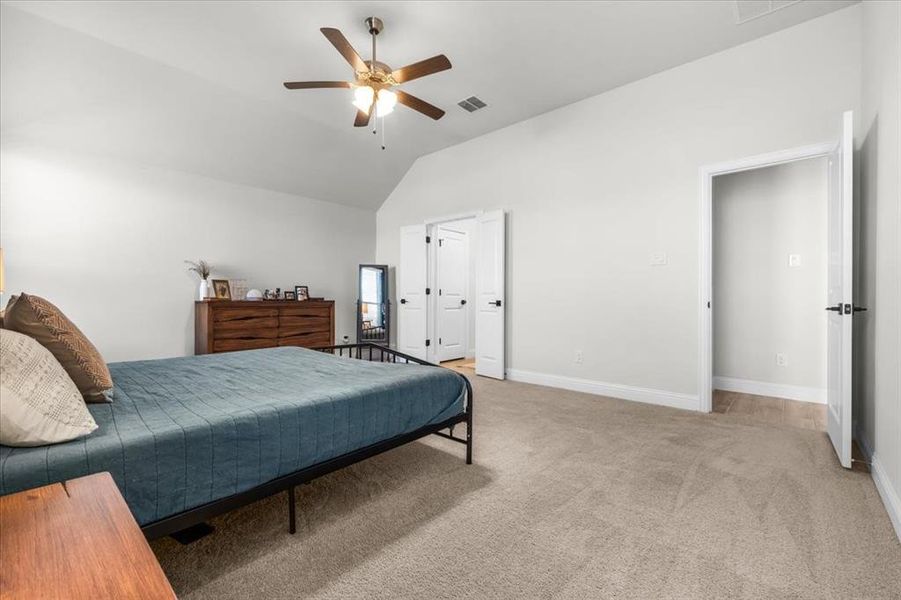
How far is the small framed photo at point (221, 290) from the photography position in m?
4.81

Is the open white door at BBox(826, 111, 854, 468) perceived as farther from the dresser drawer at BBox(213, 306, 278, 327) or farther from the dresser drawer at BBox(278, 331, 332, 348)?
the dresser drawer at BBox(213, 306, 278, 327)

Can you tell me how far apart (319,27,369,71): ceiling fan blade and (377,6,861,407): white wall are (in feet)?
8.31

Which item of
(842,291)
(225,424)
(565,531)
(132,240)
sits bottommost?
(565,531)

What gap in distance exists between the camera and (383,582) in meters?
1.41

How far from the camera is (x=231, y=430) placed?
55.1 inches

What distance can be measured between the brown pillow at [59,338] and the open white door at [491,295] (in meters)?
3.80

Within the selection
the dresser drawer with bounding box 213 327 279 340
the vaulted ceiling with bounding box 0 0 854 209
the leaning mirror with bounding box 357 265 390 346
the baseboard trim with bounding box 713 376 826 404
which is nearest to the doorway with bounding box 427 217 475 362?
the leaning mirror with bounding box 357 265 390 346

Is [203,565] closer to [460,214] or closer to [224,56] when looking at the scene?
[224,56]

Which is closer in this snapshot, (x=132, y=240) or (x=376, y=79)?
(x=376, y=79)

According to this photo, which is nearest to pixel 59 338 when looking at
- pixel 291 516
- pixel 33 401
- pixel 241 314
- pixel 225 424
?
pixel 33 401

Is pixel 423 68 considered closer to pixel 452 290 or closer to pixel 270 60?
pixel 270 60

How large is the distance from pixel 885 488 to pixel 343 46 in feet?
12.2

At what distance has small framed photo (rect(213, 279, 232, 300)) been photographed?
4.81 m

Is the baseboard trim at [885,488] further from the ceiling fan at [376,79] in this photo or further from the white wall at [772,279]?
the ceiling fan at [376,79]
